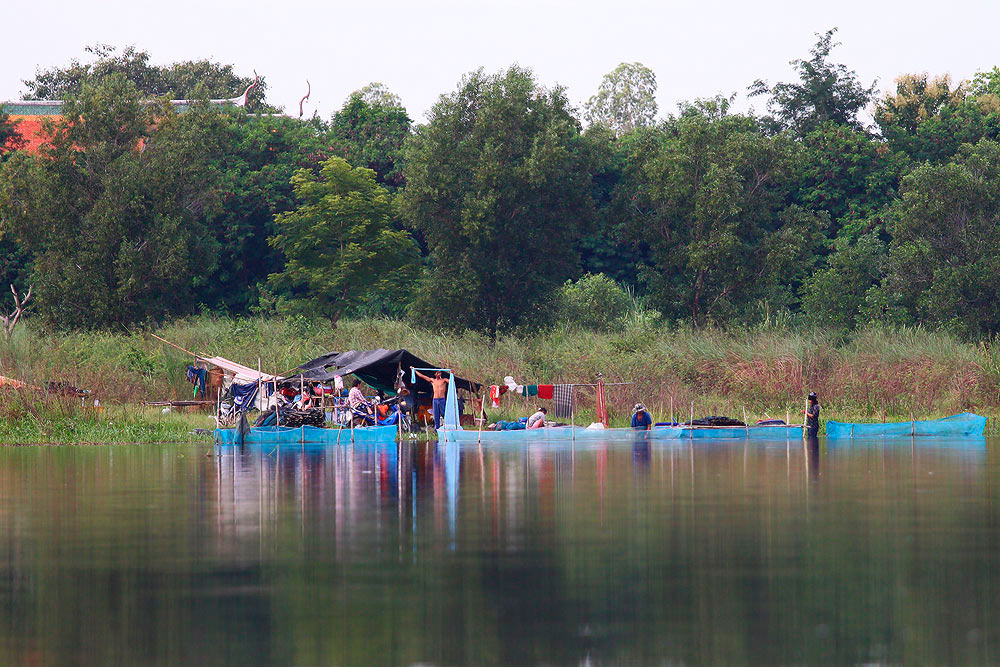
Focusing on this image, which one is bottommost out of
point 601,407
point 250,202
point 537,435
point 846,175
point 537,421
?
point 537,435

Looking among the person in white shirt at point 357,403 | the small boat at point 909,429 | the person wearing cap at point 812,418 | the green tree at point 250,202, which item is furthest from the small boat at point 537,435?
the green tree at point 250,202

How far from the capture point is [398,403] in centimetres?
3906

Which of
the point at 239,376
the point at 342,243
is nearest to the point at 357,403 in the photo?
the point at 239,376

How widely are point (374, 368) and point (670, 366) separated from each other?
10.3m

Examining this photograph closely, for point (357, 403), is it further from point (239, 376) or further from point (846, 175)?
point (846, 175)

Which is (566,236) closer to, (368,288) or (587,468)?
(368,288)

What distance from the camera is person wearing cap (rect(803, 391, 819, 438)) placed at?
36.9 m

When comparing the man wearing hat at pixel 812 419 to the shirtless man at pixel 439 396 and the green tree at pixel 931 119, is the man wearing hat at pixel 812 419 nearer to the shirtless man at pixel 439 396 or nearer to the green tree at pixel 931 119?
the shirtless man at pixel 439 396

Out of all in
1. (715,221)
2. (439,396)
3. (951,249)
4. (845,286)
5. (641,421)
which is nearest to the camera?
(641,421)

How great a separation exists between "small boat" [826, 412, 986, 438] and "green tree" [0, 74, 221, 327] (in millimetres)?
27179

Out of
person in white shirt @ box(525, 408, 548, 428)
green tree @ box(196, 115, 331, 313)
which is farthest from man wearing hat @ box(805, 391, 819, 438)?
green tree @ box(196, 115, 331, 313)

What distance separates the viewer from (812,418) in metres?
36.9

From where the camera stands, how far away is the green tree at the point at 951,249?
163ft

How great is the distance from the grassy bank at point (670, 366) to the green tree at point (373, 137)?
14915 mm
